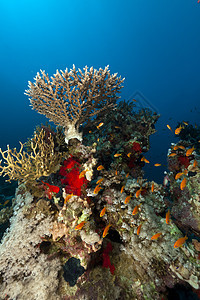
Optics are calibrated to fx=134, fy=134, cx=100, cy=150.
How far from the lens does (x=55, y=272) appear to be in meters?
2.68

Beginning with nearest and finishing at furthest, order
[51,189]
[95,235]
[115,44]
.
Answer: [95,235] < [51,189] < [115,44]

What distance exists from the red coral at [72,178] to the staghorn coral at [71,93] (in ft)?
3.83

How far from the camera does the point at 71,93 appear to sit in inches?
176

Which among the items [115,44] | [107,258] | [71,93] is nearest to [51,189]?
[107,258]

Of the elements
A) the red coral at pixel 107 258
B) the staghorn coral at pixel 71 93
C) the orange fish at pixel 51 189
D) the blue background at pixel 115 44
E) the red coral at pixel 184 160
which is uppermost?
the blue background at pixel 115 44

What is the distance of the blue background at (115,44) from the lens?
82188 millimetres

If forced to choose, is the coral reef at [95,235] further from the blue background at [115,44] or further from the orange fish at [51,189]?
the blue background at [115,44]

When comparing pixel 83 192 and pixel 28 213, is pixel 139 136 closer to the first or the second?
pixel 83 192

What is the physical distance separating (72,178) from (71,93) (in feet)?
9.11

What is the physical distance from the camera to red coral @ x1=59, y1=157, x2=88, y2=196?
3395 mm

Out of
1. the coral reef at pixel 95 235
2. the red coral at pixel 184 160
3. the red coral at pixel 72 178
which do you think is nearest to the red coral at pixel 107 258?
the coral reef at pixel 95 235

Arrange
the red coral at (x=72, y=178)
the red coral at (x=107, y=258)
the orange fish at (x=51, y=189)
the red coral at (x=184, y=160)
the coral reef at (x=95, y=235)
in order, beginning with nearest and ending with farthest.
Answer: the coral reef at (x=95, y=235) < the red coral at (x=107, y=258) < the red coral at (x=72, y=178) < the orange fish at (x=51, y=189) < the red coral at (x=184, y=160)

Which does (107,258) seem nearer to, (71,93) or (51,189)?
(51,189)

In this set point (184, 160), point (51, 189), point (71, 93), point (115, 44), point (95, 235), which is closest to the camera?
point (95, 235)
